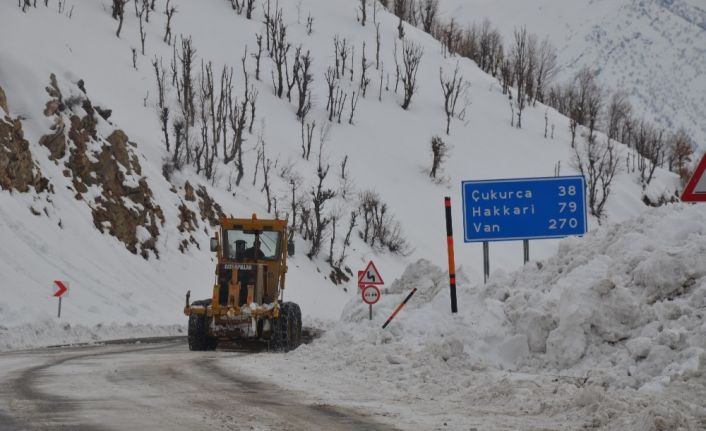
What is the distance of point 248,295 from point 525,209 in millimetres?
6761

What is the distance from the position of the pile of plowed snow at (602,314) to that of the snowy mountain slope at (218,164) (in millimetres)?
9222

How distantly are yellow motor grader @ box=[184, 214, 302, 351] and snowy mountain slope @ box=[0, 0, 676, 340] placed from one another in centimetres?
585

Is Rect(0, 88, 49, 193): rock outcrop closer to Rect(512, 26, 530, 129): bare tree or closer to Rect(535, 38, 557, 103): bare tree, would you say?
Rect(512, 26, 530, 129): bare tree

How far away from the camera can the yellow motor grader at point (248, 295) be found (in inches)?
791

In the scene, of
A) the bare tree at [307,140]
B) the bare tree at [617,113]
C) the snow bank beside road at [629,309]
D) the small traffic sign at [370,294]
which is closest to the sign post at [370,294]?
the small traffic sign at [370,294]

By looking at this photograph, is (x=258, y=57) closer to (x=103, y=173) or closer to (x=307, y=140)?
(x=307, y=140)

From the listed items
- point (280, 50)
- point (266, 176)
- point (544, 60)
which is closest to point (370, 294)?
point (266, 176)

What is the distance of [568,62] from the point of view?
139875 millimetres

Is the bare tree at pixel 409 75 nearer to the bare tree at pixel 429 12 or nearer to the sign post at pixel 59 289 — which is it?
the bare tree at pixel 429 12

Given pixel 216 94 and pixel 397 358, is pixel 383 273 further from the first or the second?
A: pixel 397 358

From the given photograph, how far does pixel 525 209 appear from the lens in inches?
757

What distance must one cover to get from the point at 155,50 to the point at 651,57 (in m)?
100

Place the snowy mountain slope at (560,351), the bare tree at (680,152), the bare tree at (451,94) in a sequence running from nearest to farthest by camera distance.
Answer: the snowy mountain slope at (560,351)
the bare tree at (451,94)
the bare tree at (680,152)

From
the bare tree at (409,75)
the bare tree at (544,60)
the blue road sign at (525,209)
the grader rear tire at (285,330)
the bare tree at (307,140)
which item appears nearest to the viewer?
the blue road sign at (525,209)
